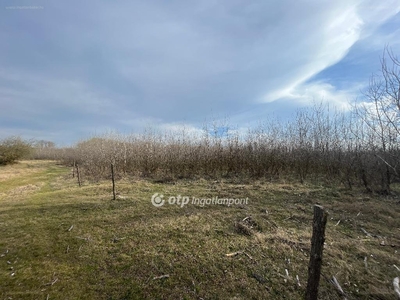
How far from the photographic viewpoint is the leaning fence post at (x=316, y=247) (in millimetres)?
1327

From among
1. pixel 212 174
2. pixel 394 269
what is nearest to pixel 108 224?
pixel 394 269

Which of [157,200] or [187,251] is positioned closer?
[187,251]

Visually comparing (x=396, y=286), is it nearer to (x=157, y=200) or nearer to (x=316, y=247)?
(x=316, y=247)

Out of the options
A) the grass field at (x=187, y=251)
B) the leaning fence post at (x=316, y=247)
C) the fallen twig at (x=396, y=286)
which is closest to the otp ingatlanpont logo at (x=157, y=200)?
the grass field at (x=187, y=251)

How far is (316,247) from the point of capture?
1355 millimetres

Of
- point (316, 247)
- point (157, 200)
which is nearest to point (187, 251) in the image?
point (316, 247)

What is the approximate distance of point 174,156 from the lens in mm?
8922

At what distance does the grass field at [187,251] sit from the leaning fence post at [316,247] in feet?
1.97

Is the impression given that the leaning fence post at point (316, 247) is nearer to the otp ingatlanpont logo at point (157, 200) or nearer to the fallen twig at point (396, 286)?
the fallen twig at point (396, 286)

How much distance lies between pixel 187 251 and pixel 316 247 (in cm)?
164

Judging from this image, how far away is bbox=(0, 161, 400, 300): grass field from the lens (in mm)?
1913

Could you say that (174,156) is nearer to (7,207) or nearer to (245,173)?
(245,173)

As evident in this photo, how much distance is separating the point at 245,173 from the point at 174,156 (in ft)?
11.2

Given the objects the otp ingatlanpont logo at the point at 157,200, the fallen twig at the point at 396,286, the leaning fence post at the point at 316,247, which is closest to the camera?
the leaning fence post at the point at 316,247
